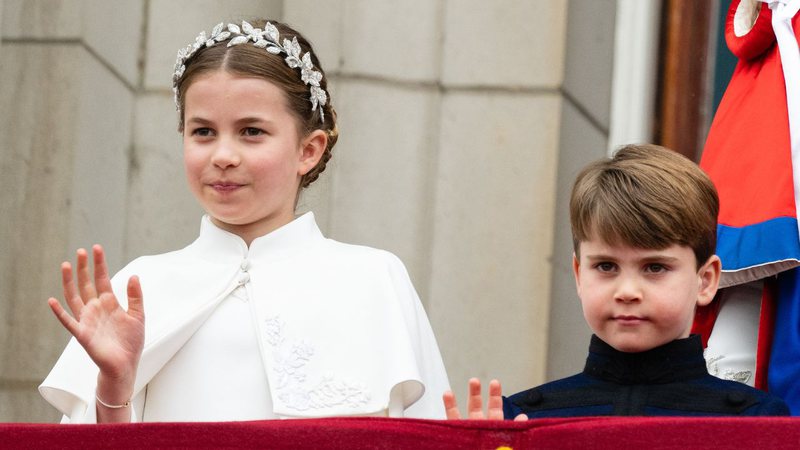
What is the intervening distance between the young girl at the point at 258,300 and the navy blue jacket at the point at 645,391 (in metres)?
0.31

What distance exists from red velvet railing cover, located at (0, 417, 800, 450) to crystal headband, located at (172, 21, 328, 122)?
1.26 meters

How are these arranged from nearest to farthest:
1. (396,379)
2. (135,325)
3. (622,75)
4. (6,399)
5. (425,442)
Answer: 1. (425,442)
2. (135,325)
3. (396,379)
4. (6,399)
5. (622,75)

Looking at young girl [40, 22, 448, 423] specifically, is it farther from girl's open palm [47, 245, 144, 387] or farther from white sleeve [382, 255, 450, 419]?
girl's open palm [47, 245, 144, 387]

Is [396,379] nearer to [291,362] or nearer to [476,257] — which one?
[291,362]

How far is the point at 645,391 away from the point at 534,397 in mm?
214

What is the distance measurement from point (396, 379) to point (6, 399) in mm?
2016

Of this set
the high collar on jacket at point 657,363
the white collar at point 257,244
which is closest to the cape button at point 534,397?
the high collar on jacket at point 657,363

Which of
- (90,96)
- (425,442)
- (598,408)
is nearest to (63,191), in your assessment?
(90,96)

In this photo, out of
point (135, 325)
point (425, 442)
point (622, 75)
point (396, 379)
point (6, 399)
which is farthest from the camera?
point (622, 75)

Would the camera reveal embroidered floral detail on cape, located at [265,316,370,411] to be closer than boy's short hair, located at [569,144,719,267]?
No

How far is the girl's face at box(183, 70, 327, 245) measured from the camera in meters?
3.44

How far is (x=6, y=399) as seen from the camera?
495cm

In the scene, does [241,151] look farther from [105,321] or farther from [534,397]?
[534,397]

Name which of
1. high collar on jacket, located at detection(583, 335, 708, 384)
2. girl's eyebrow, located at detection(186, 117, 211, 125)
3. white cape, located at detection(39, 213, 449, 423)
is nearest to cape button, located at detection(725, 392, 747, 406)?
high collar on jacket, located at detection(583, 335, 708, 384)
